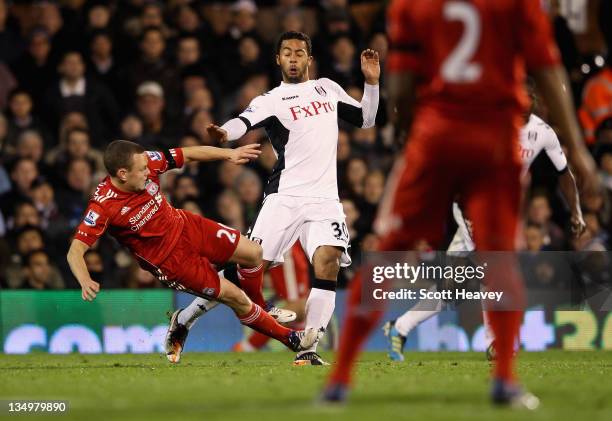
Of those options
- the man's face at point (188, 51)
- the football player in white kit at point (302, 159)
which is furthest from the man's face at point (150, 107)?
the football player in white kit at point (302, 159)

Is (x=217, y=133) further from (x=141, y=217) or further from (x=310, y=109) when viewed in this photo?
(x=310, y=109)

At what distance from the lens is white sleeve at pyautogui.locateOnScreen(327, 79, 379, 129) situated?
34.8ft

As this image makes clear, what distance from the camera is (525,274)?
13625mm

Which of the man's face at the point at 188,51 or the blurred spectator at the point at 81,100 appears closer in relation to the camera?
the blurred spectator at the point at 81,100

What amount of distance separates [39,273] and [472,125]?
8.82 meters

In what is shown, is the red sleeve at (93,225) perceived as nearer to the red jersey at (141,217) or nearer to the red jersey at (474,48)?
the red jersey at (141,217)

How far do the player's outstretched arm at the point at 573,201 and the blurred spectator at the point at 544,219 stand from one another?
3538 millimetres

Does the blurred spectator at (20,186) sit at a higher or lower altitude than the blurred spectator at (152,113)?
lower

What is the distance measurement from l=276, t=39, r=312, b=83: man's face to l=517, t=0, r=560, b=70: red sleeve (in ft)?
15.0

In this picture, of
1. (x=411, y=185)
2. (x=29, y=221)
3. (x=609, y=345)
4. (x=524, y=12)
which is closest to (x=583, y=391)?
(x=411, y=185)

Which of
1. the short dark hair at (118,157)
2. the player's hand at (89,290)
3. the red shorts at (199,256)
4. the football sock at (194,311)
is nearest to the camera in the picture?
the player's hand at (89,290)

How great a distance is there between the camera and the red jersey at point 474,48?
6.06 meters

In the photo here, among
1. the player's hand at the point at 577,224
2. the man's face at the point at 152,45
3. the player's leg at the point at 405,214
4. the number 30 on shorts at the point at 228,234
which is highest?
the man's face at the point at 152,45

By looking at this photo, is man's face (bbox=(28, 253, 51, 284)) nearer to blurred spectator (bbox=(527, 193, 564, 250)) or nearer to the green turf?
the green turf
